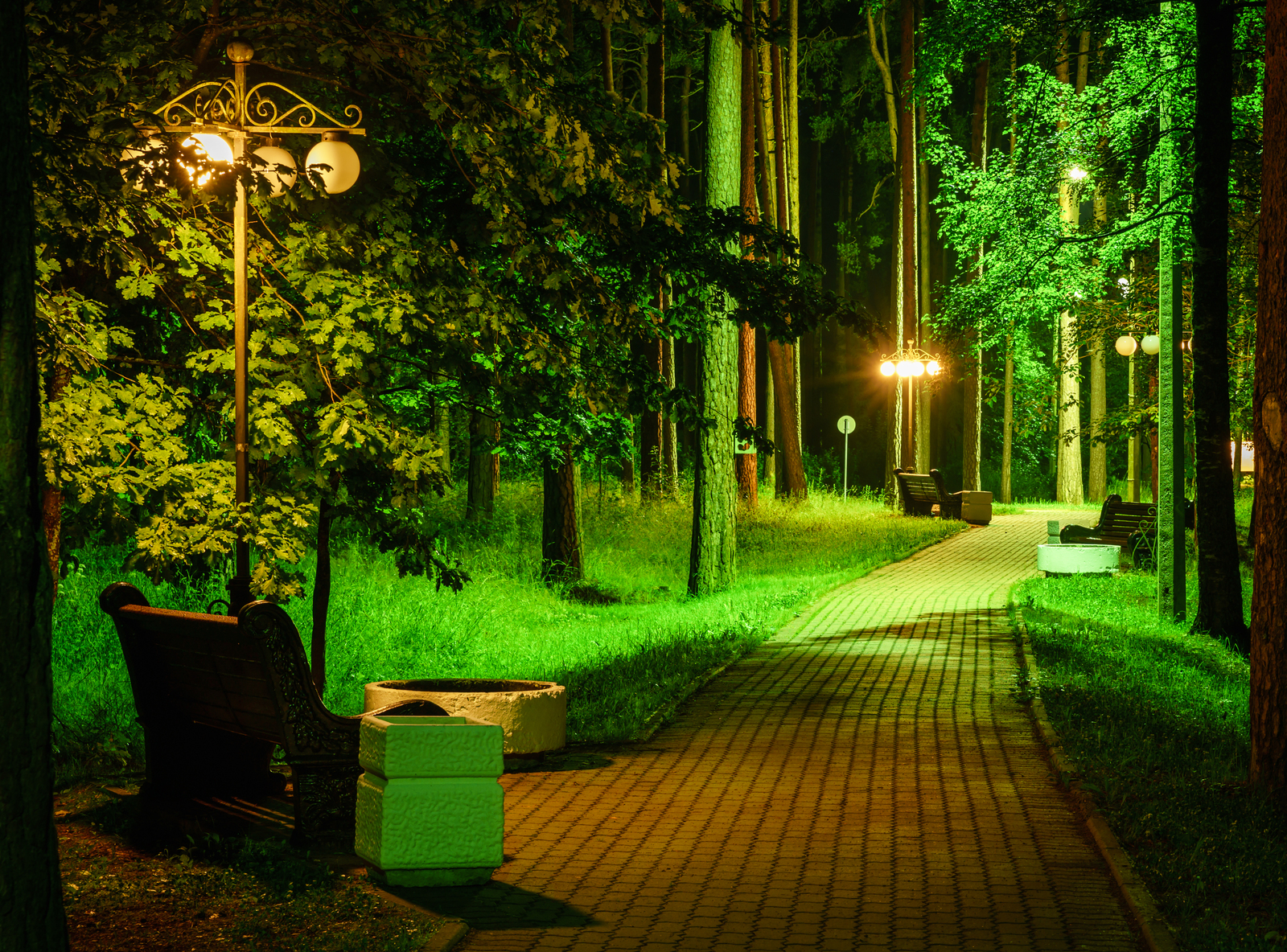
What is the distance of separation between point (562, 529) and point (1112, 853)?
1467 cm

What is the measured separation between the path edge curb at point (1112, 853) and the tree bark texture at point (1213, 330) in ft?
19.8

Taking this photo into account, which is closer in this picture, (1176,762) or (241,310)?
(1176,762)

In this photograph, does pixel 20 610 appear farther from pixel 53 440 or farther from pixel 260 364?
pixel 260 364

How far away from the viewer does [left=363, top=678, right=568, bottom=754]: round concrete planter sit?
8.23 m

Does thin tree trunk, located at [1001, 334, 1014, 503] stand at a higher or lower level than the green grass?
higher

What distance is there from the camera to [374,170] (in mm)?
10562

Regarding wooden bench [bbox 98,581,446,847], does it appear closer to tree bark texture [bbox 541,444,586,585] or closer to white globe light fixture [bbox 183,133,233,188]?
white globe light fixture [bbox 183,133,233,188]

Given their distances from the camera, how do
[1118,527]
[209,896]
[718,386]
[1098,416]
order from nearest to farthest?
[209,896] → [718,386] → [1118,527] → [1098,416]

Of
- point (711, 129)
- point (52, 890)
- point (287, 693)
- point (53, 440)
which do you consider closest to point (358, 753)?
point (287, 693)

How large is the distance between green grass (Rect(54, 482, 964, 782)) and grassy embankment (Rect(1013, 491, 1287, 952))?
3162 millimetres

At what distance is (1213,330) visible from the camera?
15.2 m

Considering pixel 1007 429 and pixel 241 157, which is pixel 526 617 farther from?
pixel 1007 429

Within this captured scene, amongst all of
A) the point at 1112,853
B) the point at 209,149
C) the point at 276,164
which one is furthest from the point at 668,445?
the point at 1112,853


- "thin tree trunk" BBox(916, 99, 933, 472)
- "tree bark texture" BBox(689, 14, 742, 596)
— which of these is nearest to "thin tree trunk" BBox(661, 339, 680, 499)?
"tree bark texture" BBox(689, 14, 742, 596)
